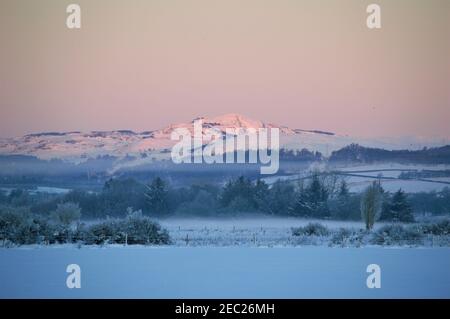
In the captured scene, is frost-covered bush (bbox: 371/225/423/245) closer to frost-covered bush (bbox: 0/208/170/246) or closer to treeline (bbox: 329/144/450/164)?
frost-covered bush (bbox: 0/208/170/246)

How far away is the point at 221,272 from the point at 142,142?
38.0 ft

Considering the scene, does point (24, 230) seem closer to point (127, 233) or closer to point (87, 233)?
point (87, 233)

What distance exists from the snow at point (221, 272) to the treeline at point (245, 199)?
7506mm

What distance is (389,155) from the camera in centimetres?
2783

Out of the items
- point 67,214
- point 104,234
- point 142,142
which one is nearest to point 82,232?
point 104,234

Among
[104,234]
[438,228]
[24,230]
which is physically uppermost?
[24,230]

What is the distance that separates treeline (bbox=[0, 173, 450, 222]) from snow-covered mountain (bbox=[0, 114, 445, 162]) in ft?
3.30

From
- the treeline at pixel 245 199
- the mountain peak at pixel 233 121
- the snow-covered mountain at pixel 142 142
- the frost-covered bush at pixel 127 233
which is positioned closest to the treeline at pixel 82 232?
A: the frost-covered bush at pixel 127 233

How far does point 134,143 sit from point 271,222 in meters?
4.80

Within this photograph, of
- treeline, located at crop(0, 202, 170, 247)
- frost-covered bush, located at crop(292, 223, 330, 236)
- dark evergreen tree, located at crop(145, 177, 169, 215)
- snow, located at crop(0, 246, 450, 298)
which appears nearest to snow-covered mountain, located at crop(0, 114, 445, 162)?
dark evergreen tree, located at crop(145, 177, 169, 215)

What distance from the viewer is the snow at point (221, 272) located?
1463cm

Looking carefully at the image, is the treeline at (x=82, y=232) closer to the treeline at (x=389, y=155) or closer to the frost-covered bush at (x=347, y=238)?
the frost-covered bush at (x=347, y=238)

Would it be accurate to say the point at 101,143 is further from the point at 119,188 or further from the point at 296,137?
the point at 296,137
